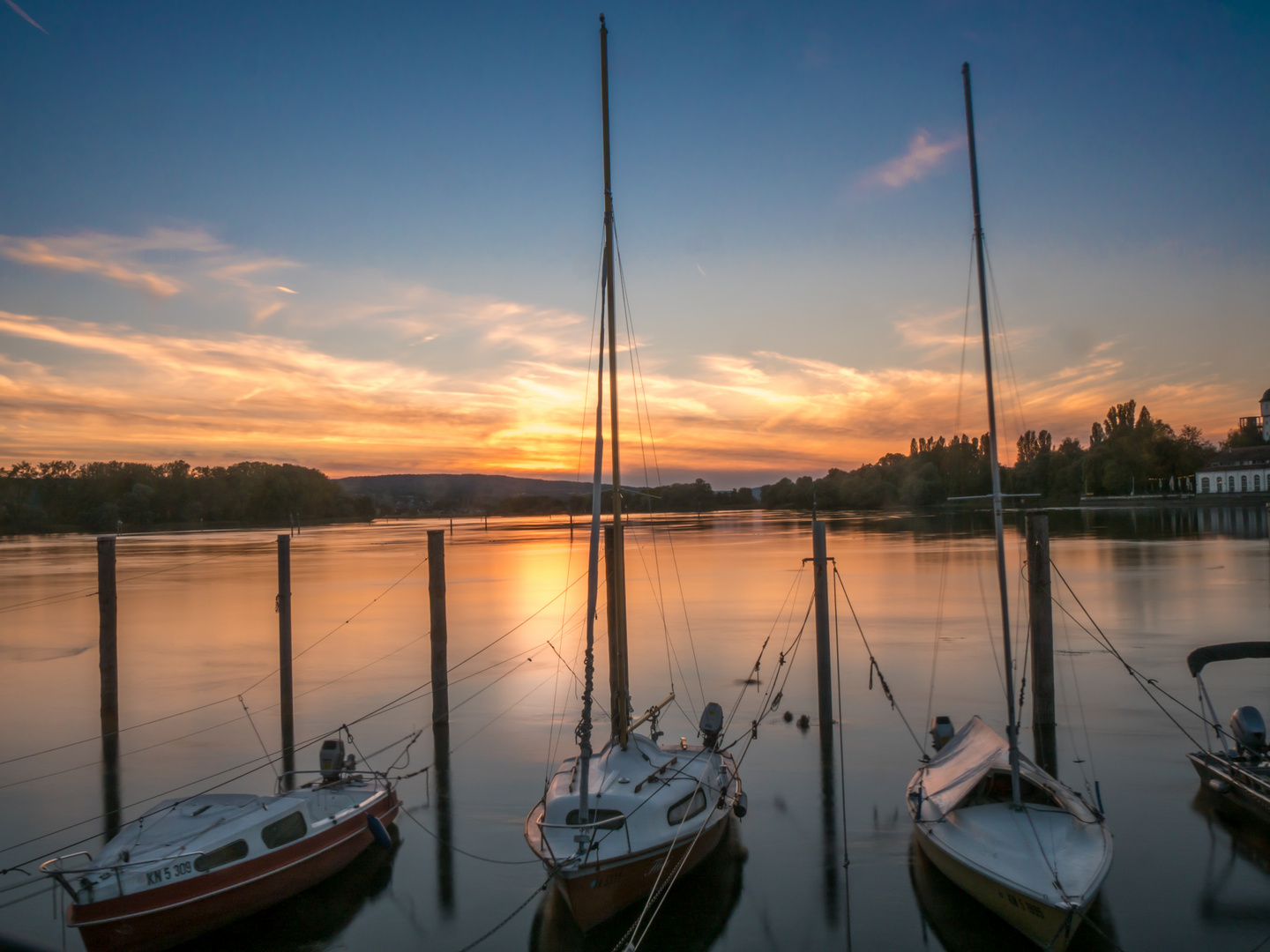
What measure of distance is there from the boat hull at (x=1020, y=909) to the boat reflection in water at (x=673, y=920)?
3249 mm

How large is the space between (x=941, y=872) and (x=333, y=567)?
229 ft

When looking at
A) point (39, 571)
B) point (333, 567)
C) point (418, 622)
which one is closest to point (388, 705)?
point (418, 622)

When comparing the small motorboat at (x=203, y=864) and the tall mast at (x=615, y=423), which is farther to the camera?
the tall mast at (x=615, y=423)

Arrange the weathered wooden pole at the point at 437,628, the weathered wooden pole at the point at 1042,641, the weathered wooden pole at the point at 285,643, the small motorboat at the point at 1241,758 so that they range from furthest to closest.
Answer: the weathered wooden pole at the point at 285,643 < the weathered wooden pole at the point at 437,628 < the weathered wooden pole at the point at 1042,641 < the small motorboat at the point at 1241,758

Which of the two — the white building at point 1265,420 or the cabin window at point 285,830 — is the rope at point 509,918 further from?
the white building at point 1265,420

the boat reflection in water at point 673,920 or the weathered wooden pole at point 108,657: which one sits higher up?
the weathered wooden pole at point 108,657

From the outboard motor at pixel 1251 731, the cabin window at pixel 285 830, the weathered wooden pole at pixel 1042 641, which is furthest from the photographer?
the weathered wooden pole at pixel 1042 641

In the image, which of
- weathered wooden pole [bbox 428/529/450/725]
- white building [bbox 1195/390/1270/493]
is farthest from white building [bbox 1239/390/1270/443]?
weathered wooden pole [bbox 428/529/450/725]

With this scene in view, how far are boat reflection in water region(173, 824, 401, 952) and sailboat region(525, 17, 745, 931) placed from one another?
2.81 metres

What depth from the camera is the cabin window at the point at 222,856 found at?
1061 cm

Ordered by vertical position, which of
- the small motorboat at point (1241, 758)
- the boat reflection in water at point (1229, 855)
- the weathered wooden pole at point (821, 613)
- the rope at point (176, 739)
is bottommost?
the boat reflection in water at point (1229, 855)

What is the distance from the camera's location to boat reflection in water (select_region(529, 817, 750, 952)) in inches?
435

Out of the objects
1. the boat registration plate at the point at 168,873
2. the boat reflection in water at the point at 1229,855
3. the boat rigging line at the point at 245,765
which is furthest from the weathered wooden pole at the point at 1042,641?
the boat registration plate at the point at 168,873

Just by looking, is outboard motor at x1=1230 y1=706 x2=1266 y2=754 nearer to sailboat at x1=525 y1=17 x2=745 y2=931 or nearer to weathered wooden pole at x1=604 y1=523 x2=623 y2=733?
sailboat at x1=525 y1=17 x2=745 y2=931
